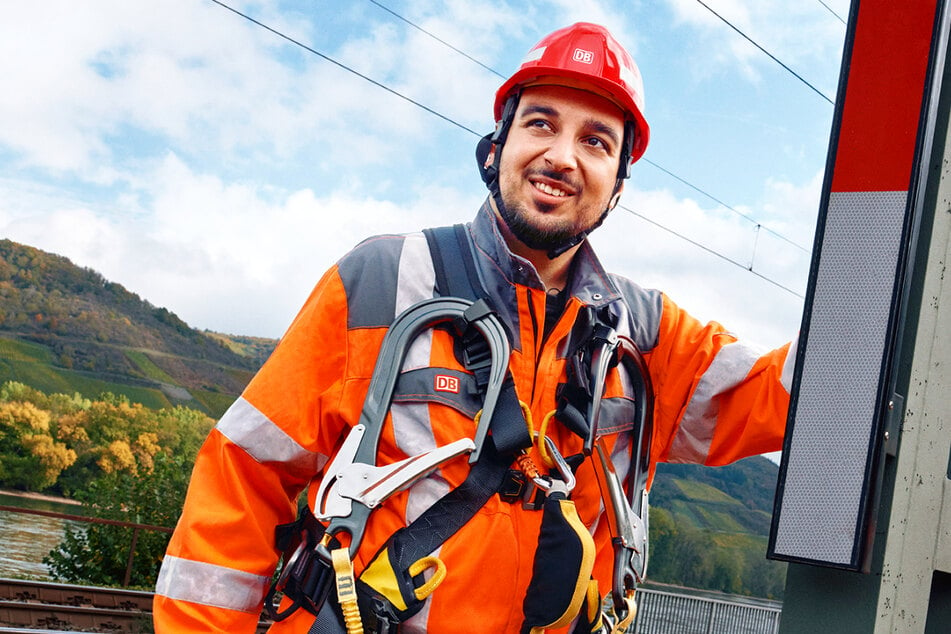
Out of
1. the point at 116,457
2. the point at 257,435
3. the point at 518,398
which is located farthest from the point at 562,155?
the point at 116,457

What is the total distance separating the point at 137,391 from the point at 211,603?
1580 inches

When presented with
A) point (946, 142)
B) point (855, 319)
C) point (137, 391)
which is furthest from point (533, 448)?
point (137, 391)

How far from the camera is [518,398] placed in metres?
1.94

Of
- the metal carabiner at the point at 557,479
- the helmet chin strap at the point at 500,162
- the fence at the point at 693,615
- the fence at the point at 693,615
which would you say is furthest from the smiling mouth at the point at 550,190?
the fence at the point at 693,615

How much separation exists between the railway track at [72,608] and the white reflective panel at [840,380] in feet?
21.9

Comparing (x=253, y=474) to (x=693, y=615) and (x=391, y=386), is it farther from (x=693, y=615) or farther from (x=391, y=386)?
(x=693, y=615)

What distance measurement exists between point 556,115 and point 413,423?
80cm

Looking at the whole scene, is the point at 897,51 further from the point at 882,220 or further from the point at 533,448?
the point at 533,448

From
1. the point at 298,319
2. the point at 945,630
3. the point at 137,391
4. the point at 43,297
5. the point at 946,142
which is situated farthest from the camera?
the point at 43,297

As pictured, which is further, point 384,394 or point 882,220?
point 384,394

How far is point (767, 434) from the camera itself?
2123 mm

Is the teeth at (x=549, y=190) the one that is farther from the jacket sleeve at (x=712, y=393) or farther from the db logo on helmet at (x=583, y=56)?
the jacket sleeve at (x=712, y=393)

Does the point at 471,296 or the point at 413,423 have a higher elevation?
the point at 471,296

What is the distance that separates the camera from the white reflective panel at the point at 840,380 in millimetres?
1624
